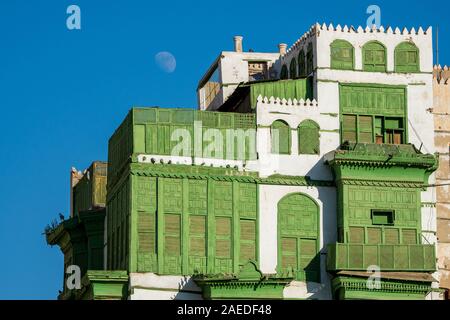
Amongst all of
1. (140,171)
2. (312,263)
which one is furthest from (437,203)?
(140,171)

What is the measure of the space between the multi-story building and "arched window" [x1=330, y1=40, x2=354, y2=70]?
0.18 ft

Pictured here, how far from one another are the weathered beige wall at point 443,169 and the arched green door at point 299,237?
20.6ft

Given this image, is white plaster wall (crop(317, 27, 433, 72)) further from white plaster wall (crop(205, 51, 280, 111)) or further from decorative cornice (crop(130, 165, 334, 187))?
white plaster wall (crop(205, 51, 280, 111))

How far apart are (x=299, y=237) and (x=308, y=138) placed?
156 inches

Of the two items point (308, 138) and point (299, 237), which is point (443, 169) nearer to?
point (308, 138)

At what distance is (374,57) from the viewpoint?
65.7 m

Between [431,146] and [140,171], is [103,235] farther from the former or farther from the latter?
[431,146]

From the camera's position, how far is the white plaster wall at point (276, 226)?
6262 centimetres

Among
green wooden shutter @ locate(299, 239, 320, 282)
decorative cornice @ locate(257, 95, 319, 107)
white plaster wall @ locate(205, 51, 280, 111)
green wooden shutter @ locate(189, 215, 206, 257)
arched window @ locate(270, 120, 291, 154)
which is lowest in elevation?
green wooden shutter @ locate(299, 239, 320, 282)

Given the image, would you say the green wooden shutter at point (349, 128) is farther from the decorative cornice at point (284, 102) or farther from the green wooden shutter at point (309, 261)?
the green wooden shutter at point (309, 261)

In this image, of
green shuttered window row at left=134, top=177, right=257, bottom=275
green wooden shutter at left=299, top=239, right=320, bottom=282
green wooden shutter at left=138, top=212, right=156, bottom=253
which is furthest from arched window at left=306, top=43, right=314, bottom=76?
green wooden shutter at left=138, top=212, right=156, bottom=253

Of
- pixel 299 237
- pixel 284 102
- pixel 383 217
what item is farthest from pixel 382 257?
pixel 284 102

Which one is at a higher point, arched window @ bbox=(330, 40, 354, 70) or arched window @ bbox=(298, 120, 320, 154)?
arched window @ bbox=(330, 40, 354, 70)

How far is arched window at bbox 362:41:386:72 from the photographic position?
65500 millimetres
